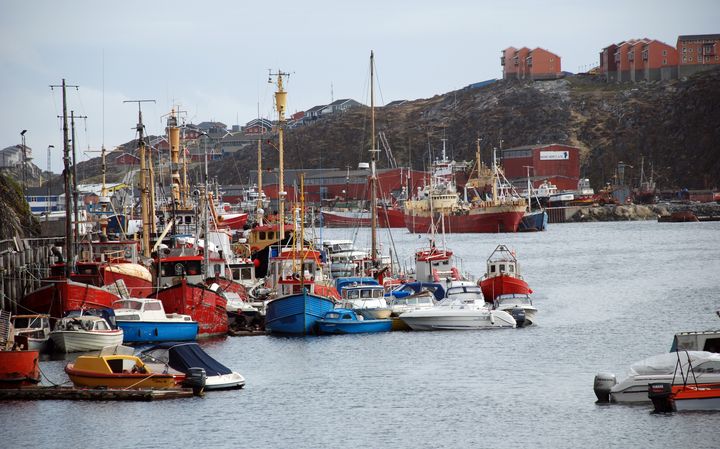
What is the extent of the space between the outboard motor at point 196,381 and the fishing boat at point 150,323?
36.6 ft

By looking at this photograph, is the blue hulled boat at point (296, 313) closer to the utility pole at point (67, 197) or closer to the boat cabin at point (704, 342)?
the utility pole at point (67, 197)

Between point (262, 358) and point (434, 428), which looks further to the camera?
point (262, 358)

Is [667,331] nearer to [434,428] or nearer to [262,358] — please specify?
[262,358]

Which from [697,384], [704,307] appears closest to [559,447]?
[697,384]

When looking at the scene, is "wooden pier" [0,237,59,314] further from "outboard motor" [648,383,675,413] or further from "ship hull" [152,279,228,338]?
"outboard motor" [648,383,675,413]

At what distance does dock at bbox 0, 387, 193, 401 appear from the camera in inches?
1542

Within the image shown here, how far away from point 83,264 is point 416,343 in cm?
1797

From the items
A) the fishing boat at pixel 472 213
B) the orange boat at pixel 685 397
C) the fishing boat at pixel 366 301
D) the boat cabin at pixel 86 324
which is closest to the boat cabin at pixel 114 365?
the boat cabin at pixel 86 324

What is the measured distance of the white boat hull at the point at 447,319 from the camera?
58.3 m

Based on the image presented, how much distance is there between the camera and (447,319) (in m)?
58.5

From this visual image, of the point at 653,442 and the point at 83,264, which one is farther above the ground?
the point at 83,264

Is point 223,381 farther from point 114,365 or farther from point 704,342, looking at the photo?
point 704,342

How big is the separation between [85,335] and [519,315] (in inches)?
905

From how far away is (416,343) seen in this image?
54.6 metres
